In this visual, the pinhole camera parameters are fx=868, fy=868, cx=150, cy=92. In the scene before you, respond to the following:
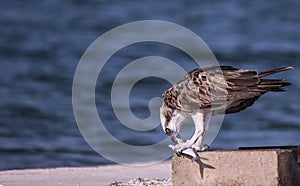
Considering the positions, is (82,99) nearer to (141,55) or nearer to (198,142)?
(141,55)

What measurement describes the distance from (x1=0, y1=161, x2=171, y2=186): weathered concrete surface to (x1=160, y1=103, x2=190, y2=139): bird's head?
1146 millimetres

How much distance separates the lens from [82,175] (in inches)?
292

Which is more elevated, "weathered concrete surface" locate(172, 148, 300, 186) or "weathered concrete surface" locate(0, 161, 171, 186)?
"weathered concrete surface" locate(0, 161, 171, 186)

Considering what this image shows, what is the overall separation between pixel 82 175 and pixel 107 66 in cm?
855

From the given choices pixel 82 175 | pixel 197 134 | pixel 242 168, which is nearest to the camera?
pixel 242 168

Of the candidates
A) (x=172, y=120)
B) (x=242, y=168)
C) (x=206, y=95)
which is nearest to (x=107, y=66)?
(x=172, y=120)

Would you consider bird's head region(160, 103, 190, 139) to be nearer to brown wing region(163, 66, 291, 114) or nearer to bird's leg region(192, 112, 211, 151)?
brown wing region(163, 66, 291, 114)

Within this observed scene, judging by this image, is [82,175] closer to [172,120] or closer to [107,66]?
[172,120]

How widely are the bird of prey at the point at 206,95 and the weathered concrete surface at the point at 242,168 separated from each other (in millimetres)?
128

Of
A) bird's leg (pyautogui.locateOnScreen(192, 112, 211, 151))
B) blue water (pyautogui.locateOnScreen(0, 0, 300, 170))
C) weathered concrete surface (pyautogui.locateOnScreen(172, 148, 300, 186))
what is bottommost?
weathered concrete surface (pyautogui.locateOnScreen(172, 148, 300, 186))

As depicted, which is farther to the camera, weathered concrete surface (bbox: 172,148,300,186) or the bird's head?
the bird's head

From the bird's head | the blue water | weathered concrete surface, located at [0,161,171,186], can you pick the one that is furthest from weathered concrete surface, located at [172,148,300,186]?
the blue water

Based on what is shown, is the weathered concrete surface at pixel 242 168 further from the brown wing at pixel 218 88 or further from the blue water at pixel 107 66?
→ the blue water at pixel 107 66

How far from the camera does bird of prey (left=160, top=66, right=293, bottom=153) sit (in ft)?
18.5
